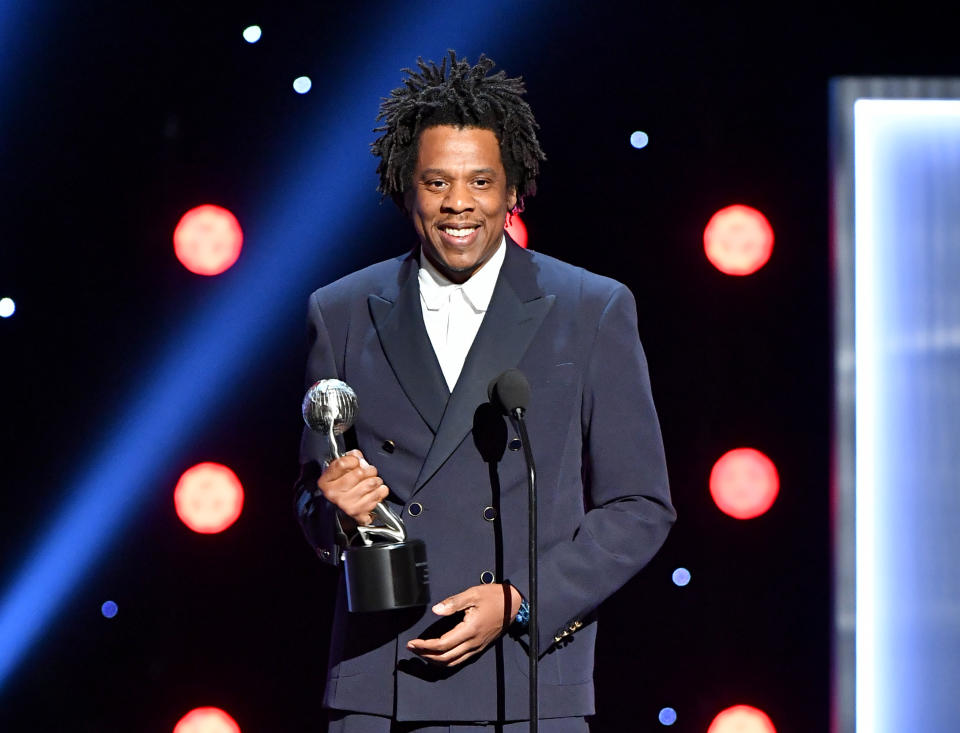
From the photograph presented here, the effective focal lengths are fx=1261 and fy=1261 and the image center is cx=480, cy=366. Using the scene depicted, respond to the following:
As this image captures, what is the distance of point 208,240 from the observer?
3199 mm

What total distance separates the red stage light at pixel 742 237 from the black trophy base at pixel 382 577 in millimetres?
1491

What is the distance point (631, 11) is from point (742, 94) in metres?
0.35

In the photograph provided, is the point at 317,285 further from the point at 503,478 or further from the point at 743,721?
the point at 743,721

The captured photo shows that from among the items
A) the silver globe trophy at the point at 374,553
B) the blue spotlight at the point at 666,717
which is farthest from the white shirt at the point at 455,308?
the blue spotlight at the point at 666,717

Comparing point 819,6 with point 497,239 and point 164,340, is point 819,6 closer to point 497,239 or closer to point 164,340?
point 497,239

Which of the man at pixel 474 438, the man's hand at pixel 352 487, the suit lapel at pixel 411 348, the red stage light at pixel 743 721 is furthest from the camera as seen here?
the red stage light at pixel 743 721

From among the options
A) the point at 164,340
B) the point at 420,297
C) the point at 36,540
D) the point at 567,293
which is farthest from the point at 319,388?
the point at 36,540

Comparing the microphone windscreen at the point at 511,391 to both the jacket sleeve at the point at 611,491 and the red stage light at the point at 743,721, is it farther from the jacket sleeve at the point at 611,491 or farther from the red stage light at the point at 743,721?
the red stage light at the point at 743,721

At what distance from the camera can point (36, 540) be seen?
319cm

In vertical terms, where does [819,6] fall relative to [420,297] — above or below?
above

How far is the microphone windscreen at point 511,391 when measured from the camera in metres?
1.93

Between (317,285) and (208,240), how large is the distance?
0.30 m

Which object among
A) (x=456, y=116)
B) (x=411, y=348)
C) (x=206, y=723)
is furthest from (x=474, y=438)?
(x=206, y=723)

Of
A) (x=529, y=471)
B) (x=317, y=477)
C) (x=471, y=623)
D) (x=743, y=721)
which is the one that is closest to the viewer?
(x=529, y=471)
